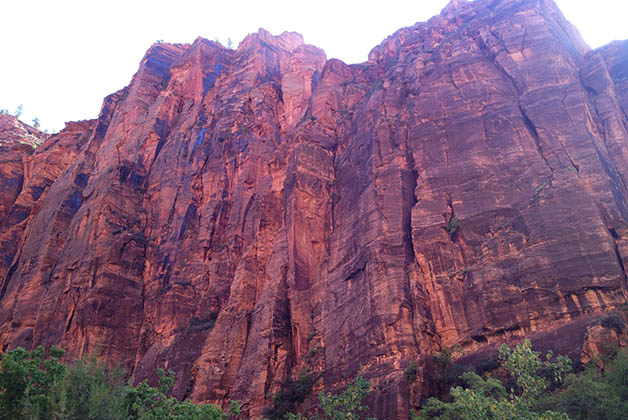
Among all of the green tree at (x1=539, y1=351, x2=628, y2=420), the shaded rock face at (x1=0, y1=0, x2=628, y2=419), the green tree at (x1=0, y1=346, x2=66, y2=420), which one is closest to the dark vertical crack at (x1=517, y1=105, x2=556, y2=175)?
the shaded rock face at (x1=0, y1=0, x2=628, y2=419)

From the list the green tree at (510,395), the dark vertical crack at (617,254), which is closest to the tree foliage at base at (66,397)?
the green tree at (510,395)

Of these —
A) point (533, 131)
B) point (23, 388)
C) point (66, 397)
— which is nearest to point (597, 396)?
point (66, 397)

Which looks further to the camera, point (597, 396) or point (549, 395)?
point (549, 395)

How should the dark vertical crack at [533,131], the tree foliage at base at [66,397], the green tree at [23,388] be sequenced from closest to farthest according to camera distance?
1. the green tree at [23,388]
2. the tree foliage at base at [66,397]
3. the dark vertical crack at [533,131]

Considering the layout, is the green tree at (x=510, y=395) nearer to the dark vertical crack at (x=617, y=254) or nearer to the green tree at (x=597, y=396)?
the green tree at (x=597, y=396)

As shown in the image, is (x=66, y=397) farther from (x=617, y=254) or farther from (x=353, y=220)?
(x=617, y=254)

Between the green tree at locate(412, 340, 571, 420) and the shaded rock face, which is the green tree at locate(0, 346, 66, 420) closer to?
the green tree at locate(412, 340, 571, 420)

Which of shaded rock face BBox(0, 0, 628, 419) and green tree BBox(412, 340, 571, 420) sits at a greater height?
shaded rock face BBox(0, 0, 628, 419)

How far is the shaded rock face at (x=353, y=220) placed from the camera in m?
32.1

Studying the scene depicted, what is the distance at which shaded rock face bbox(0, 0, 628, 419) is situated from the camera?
105 feet

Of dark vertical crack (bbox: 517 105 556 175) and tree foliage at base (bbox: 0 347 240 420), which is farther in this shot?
dark vertical crack (bbox: 517 105 556 175)

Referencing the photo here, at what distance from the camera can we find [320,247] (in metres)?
43.6

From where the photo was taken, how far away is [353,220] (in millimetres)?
41000

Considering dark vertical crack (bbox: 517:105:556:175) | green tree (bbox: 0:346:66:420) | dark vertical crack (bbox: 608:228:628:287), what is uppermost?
dark vertical crack (bbox: 517:105:556:175)
